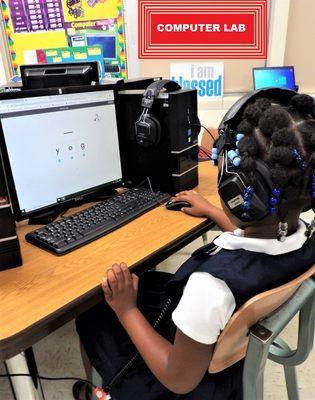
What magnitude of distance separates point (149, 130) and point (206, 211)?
14.0 inches

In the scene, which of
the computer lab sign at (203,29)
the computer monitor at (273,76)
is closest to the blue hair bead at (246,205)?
the computer monitor at (273,76)

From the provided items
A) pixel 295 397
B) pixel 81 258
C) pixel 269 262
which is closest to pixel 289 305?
pixel 269 262

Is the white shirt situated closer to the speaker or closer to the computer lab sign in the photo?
the speaker

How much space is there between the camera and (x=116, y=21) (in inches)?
119

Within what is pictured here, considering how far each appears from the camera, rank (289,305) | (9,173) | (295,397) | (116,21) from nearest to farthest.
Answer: (289,305), (9,173), (295,397), (116,21)

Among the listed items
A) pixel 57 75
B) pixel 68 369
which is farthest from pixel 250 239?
pixel 68 369

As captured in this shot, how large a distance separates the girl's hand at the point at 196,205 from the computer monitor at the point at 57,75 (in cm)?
60

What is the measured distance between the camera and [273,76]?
299 centimetres

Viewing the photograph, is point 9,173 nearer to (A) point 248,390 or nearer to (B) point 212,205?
(B) point 212,205

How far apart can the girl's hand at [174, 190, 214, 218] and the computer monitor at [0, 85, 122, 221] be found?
0.30 meters

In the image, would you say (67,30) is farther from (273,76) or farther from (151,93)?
(151,93)

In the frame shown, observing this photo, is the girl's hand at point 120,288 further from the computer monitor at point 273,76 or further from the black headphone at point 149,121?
the computer monitor at point 273,76

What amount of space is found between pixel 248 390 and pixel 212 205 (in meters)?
0.60

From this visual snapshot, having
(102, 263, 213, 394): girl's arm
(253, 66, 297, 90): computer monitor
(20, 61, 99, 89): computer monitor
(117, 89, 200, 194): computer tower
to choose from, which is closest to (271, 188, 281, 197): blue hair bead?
(102, 263, 213, 394): girl's arm
